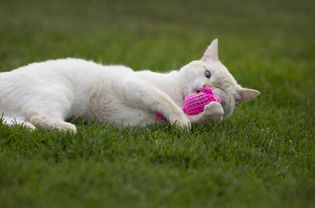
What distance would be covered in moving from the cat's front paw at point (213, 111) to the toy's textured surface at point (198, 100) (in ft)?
0.32

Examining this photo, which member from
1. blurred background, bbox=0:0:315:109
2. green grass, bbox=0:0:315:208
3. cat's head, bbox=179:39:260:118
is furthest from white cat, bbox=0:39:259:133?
blurred background, bbox=0:0:315:109

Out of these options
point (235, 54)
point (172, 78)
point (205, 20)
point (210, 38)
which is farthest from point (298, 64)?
point (205, 20)

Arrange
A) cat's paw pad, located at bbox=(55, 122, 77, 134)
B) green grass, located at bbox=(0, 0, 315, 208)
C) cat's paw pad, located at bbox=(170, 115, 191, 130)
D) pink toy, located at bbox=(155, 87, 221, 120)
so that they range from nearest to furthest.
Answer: green grass, located at bbox=(0, 0, 315, 208), cat's paw pad, located at bbox=(55, 122, 77, 134), cat's paw pad, located at bbox=(170, 115, 191, 130), pink toy, located at bbox=(155, 87, 221, 120)

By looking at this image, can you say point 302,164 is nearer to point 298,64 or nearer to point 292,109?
point 292,109

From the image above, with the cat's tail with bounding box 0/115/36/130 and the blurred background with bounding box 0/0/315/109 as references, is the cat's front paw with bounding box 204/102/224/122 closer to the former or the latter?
the cat's tail with bounding box 0/115/36/130

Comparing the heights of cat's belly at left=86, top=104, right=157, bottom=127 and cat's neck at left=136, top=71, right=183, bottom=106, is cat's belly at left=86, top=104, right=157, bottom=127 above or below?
below

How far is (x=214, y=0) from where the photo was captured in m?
16.0

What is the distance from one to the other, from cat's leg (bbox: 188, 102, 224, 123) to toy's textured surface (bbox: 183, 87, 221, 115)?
2.2 inches

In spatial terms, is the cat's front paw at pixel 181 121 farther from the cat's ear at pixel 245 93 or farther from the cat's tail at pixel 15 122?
the cat's tail at pixel 15 122

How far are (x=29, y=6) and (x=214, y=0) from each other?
6120 mm

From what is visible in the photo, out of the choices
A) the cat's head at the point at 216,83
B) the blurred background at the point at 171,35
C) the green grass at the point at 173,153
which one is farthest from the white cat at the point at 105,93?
Answer: the blurred background at the point at 171,35

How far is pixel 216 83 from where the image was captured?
445 centimetres

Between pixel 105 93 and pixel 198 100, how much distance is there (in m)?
0.86

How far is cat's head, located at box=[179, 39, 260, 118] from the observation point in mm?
4426
